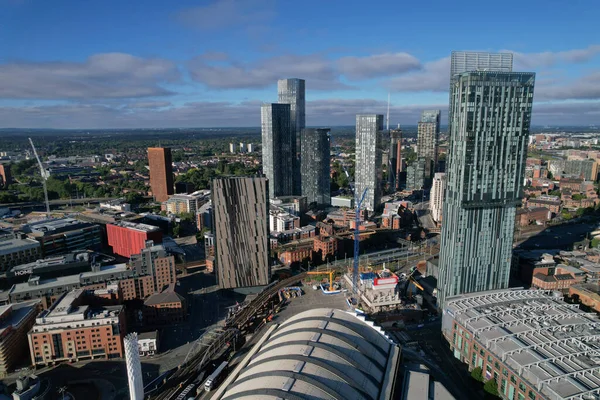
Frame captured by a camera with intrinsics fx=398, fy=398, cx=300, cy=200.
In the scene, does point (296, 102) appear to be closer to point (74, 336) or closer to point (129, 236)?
point (129, 236)

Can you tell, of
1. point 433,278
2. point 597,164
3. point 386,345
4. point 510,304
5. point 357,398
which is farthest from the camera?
point 597,164

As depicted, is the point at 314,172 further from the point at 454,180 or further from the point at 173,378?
the point at 173,378

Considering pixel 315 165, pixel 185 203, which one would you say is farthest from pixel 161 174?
pixel 315 165

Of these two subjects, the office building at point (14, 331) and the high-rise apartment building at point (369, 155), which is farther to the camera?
the high-rise apartment building at point (369, 155)

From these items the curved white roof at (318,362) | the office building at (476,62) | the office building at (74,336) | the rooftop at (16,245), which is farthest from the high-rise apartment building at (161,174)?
the curved white roof at (318,362)

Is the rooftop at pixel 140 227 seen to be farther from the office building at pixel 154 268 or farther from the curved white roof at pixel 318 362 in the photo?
the curved white roof at pixel 318 362

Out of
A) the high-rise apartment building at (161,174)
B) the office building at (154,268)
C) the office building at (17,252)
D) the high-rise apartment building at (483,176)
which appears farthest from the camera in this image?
the high-rise apartment building at (161,174)

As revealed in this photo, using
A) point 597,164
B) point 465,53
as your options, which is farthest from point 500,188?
point 597,164
